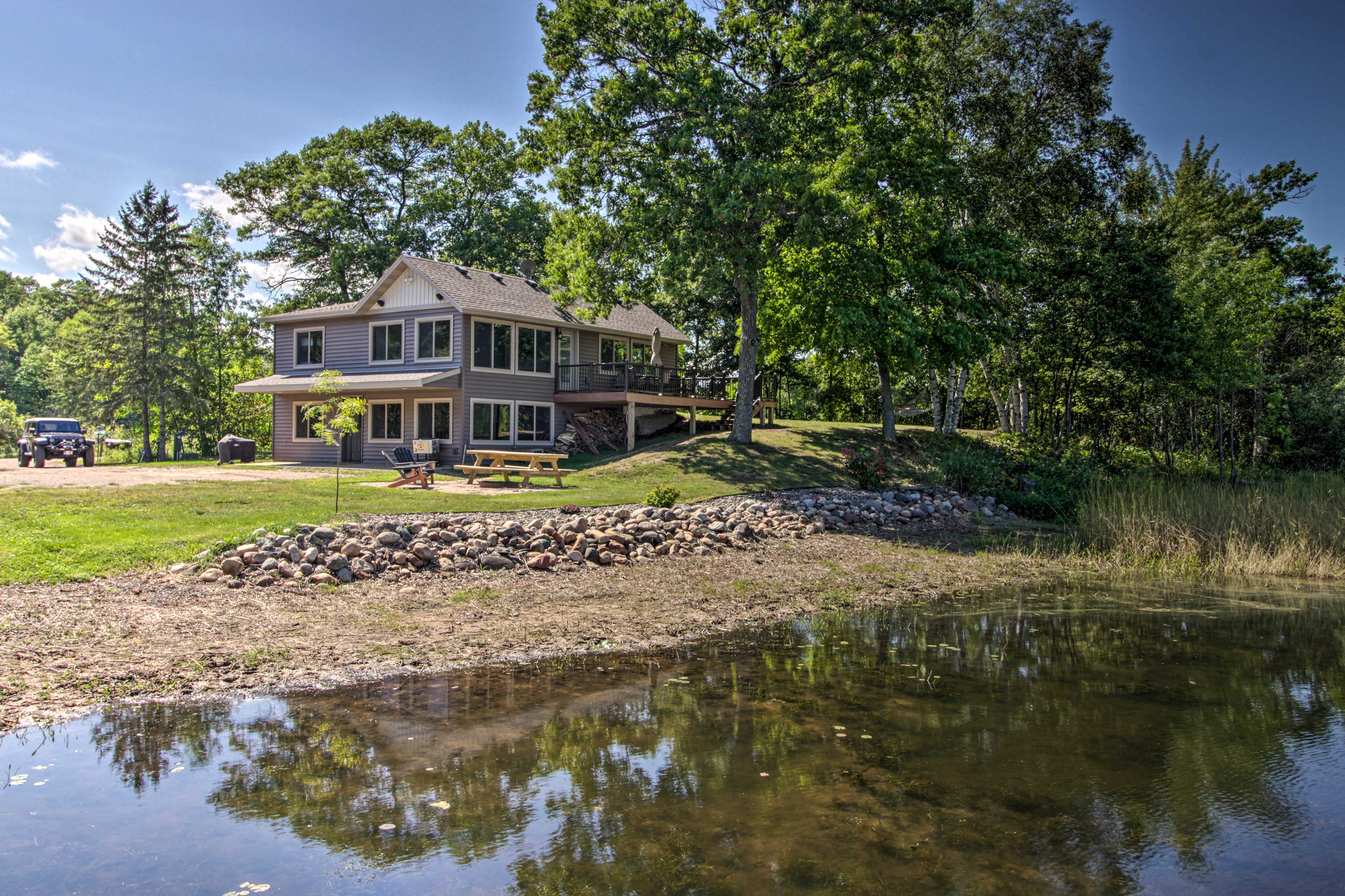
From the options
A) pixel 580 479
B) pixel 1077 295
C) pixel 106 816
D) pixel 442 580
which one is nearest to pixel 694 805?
pixel 106 816

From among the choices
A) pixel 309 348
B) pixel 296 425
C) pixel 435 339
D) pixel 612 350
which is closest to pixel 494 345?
pixel 435 339

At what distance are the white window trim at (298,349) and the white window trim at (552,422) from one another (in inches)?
310

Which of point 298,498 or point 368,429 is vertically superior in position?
point 368,429

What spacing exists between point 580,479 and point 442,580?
10.6m

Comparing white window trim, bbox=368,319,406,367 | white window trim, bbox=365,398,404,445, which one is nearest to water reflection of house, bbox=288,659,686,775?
white window trim, bbox=365,398,404,445

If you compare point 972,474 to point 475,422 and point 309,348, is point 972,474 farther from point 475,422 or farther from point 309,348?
point 309,348

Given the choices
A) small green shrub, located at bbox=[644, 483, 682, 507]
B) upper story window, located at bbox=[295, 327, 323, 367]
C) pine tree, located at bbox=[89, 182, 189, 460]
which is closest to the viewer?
small green shrub, located at bbox=[644, 483, 682, 507]

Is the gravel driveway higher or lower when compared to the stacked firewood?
lower

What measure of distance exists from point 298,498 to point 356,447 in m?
15.4

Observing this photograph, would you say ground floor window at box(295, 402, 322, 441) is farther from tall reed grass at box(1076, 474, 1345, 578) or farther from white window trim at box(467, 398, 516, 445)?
tall reed grass at box(1076, 474, 1345, 578)

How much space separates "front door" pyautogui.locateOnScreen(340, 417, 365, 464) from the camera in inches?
1157

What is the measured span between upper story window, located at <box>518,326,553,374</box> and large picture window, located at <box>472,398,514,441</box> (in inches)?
59.6

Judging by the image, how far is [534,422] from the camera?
29359mm

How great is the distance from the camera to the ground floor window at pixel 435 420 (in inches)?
1080
